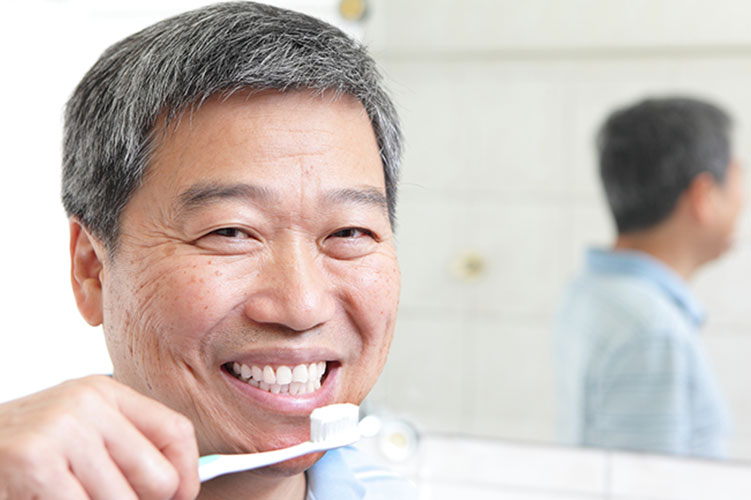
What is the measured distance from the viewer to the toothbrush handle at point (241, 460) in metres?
0.62

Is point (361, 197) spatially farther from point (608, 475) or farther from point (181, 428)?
point (608, 475)

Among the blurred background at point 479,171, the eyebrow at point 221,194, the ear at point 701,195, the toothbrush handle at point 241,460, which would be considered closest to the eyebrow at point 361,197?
the eyebrow at point 221,194

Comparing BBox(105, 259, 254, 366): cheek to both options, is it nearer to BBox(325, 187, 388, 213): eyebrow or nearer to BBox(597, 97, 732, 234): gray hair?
BBox(325, 187, 388, 213): eyebrow

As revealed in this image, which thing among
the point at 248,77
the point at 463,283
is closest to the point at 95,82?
the point at 248,77

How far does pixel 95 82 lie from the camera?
2.62 ft

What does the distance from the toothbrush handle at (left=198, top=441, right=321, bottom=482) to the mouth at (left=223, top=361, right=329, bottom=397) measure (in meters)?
0.06

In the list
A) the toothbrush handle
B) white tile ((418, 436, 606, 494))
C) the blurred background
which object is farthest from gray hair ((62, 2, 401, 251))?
white tile ((418, 436, 606, 494))

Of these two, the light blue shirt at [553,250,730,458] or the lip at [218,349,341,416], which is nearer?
the lip at [218,349,341,416]

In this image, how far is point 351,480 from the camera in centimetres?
95

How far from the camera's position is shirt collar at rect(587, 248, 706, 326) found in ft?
5.32

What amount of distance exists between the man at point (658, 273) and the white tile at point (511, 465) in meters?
0.11

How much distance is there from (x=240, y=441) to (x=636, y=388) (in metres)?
1.11

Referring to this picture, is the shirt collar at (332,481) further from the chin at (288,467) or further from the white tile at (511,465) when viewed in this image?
the white tile at (511,465)

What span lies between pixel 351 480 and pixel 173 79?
509 millimetres
